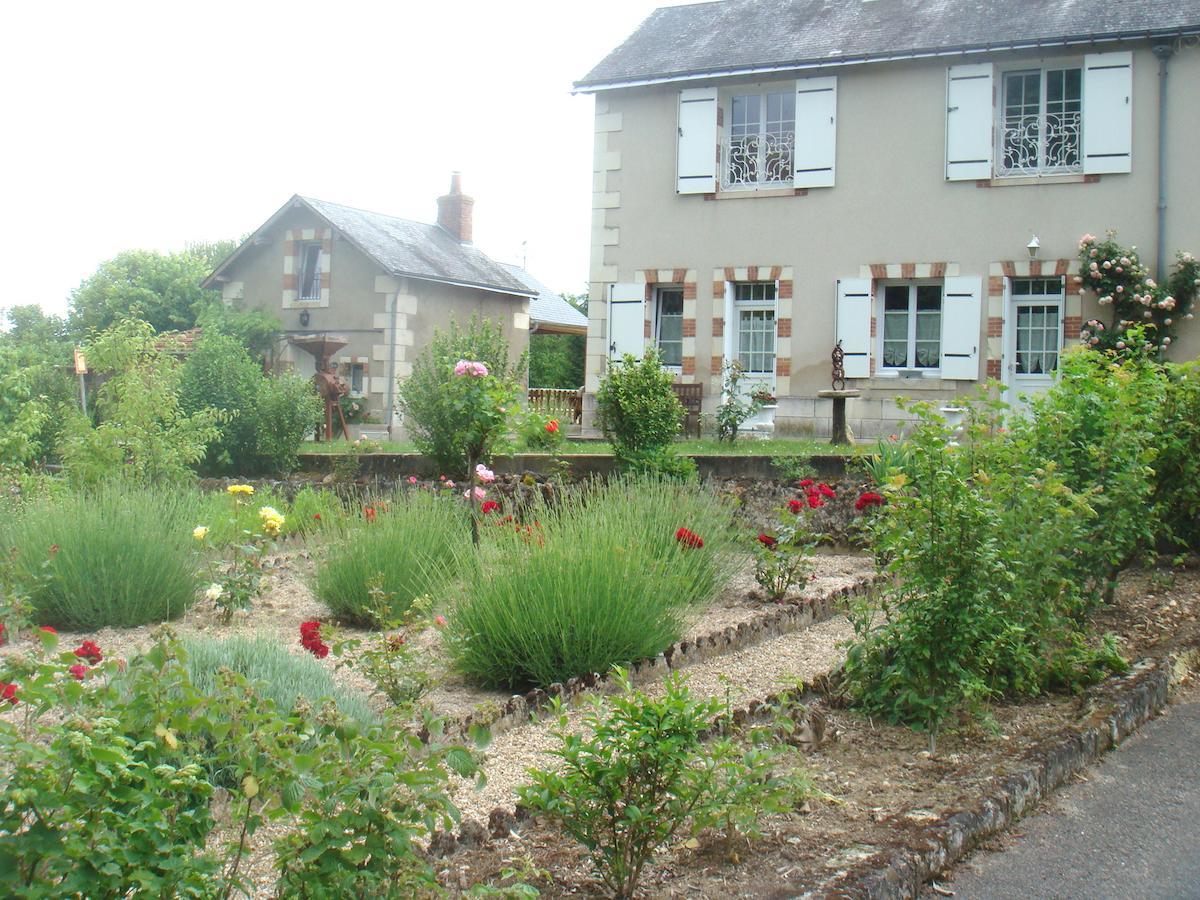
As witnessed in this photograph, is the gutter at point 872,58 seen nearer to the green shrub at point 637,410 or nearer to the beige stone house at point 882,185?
the beige stone house at point 882,185

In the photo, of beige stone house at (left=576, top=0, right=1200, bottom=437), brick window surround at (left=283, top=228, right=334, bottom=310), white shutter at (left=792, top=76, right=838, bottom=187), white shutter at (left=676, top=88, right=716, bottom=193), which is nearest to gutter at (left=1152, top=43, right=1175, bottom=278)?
beige stone house at (left=576, top=0, right=1200, bottom=437)

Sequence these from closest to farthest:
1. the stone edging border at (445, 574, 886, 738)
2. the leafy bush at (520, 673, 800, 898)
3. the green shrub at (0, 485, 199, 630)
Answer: the leafy bush at (520, 673, 800, 898) < the stone edging border at (445, 574, 886, 738) < the green shrub at (0, 485, 199, 630)

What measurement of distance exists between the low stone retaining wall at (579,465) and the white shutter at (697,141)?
657 centimetres

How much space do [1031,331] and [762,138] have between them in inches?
172

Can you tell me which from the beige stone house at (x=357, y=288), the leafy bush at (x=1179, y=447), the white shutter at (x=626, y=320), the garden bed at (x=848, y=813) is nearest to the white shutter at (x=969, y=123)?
the white shutter at (x=626, y=320)

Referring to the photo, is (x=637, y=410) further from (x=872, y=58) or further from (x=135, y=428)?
(x=872, y=58)

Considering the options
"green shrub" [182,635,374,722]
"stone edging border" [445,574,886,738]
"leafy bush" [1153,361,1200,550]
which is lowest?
"stone edging border" [445,574,886,738]

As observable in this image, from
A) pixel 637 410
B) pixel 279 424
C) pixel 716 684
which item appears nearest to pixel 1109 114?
pixel 637 410

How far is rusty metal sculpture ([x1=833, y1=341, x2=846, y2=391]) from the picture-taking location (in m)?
15.2

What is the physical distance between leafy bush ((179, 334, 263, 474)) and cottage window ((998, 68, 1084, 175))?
30.9 feet

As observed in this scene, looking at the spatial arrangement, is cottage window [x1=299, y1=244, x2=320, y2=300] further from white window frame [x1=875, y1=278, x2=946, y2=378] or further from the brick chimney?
white window frame [x1=875, y1=278, x2=946, y2=378]

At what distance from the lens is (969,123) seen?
1505cm

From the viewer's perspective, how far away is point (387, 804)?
7.63 feet

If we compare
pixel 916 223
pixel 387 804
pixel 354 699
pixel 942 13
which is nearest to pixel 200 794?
pixel 387 804
